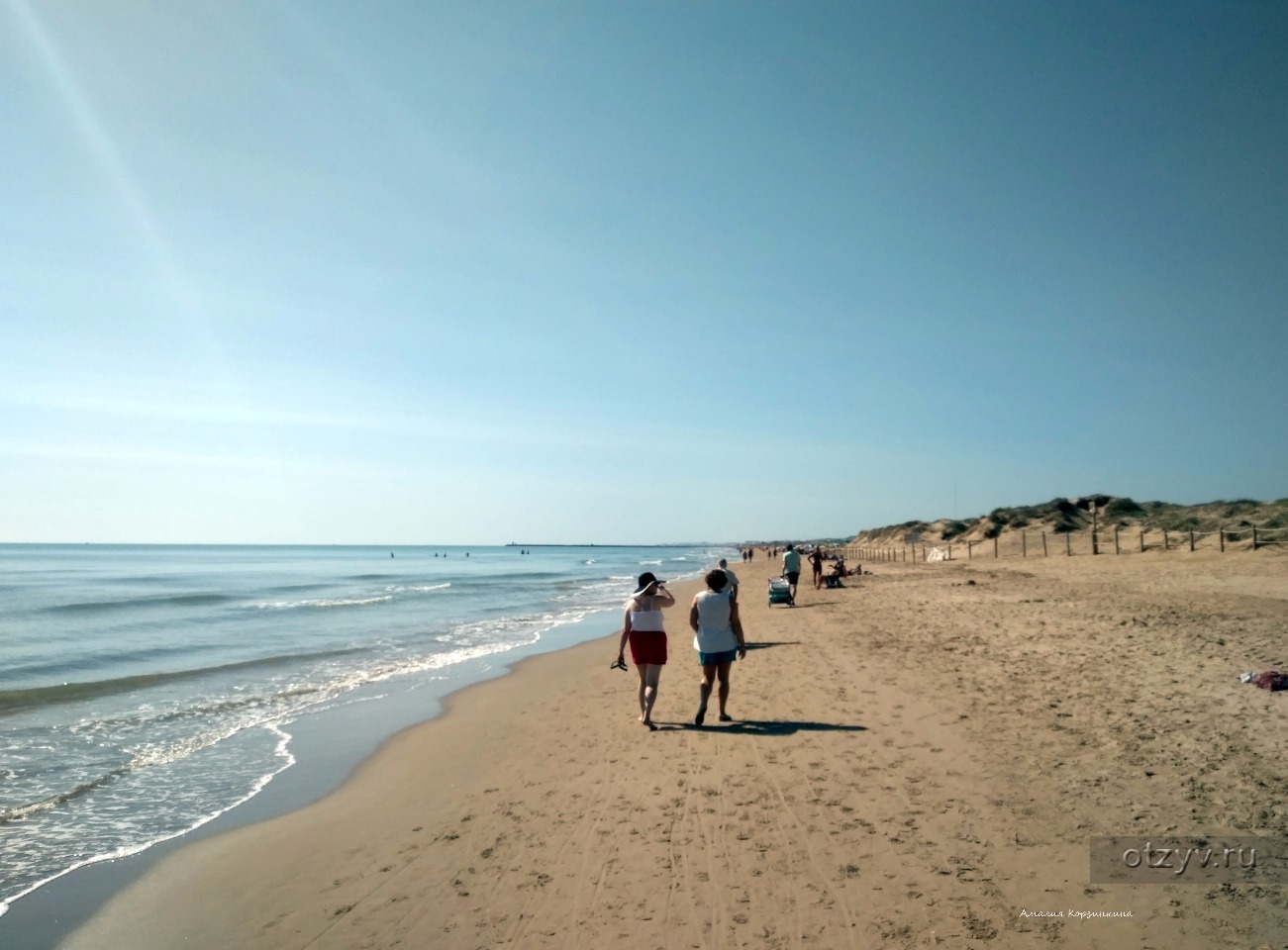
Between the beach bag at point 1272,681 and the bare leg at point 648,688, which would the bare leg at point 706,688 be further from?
the beach bag at point 1272,681

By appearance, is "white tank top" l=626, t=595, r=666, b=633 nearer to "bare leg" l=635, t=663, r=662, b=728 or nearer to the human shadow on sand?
"bare leg" l=635, t=663, r=662, b=728

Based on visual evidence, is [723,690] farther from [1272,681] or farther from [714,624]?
[1272,681]

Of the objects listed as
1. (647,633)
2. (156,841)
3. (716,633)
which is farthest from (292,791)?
(716,633)

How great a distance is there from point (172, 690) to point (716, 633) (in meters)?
10.2

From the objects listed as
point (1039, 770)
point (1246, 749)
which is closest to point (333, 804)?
point (1039, 770)

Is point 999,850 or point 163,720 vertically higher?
point 999,850

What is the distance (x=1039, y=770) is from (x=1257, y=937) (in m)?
2.31

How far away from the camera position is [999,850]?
4.34 meters

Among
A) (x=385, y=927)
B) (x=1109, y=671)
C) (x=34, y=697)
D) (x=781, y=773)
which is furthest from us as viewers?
(x=34, y=697)

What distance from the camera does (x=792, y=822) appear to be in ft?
16.3

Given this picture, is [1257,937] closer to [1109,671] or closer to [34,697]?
[1109,671]

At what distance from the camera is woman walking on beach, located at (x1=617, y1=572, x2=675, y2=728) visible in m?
7.54

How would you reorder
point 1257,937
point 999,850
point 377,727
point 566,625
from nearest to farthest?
1. point 1257,937
2. point 999,850
3. point 377,727
4. point 566,625

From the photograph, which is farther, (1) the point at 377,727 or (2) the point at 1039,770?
(1) the point at 377,727
